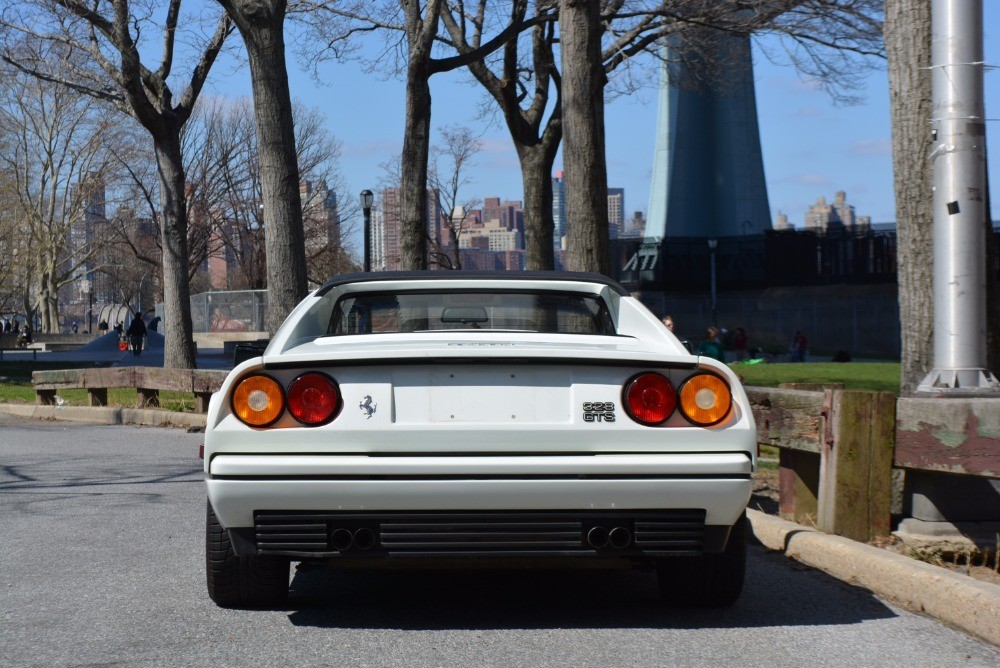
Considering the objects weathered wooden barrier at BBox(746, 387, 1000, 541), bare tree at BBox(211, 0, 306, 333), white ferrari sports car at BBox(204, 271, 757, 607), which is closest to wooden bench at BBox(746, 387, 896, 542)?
weathered wooden barrier at BBox(746, 387, 1000, 541)

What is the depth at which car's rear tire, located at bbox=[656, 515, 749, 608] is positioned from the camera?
4801 millimetres

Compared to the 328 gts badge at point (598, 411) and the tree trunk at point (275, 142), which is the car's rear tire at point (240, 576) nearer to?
the 328 gts badge at point (598, 411)

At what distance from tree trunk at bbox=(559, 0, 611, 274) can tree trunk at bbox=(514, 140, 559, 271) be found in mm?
4832

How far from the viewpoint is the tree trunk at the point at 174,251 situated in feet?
64.2

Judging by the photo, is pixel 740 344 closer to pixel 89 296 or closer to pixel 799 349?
pixel 799 349

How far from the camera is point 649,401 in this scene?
174 inches

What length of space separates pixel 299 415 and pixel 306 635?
0.86 m

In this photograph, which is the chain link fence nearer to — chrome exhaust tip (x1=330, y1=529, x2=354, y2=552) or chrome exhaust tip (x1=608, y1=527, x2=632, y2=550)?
chrome exhaust tip (x1=330, y1=529, x2=354, y2=552)

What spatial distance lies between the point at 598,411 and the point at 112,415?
41.4 ft

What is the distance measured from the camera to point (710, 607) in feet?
16.3

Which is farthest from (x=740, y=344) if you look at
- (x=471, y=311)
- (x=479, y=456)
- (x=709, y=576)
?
(x=479, y=456)

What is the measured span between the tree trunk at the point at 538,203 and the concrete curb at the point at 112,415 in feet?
19.3

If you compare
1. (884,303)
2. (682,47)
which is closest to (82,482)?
(682,47)

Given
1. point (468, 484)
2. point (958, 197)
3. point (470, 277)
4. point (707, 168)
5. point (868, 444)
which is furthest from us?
point (707, 168)
